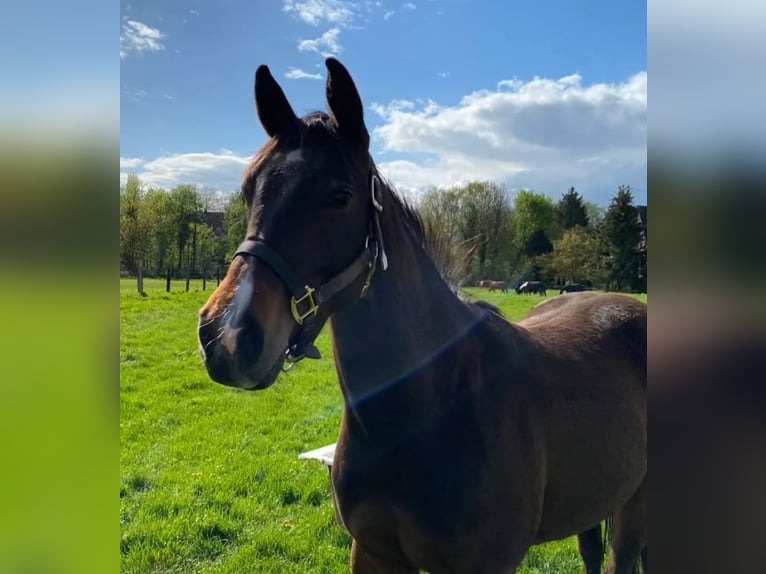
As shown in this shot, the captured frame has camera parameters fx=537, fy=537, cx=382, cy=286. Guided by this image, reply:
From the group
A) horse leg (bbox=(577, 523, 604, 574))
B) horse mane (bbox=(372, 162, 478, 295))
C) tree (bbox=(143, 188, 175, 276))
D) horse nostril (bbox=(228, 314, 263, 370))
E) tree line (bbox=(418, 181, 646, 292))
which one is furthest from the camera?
tree (bbox=(143, 188, 175, 276))

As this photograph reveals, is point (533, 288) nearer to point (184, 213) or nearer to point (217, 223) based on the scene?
point (217, 223)

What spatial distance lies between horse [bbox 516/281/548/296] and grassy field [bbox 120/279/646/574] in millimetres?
141

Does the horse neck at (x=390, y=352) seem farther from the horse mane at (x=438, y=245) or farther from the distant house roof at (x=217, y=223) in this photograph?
the distant house roof at (x=217, y=223)

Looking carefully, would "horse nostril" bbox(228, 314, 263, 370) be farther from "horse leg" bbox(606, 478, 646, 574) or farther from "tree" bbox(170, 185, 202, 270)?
"tree" bbox(170, 185, 202, 270)

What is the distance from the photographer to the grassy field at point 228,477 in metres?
3.95

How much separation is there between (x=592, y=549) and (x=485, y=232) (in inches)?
96.1

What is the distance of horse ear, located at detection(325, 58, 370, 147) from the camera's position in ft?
6.32

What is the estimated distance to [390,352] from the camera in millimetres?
2080

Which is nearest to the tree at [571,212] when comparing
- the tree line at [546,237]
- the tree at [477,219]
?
the tree line at [546,237]

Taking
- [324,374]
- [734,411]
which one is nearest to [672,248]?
[734,411]

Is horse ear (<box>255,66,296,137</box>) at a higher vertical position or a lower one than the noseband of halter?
higher

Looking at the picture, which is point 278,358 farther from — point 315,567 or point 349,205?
point 315,567

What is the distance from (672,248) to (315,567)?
3697 millimetres

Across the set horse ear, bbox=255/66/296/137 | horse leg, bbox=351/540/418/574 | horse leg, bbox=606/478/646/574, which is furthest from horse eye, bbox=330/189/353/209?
horse leg, bbox=606/478/646/574
